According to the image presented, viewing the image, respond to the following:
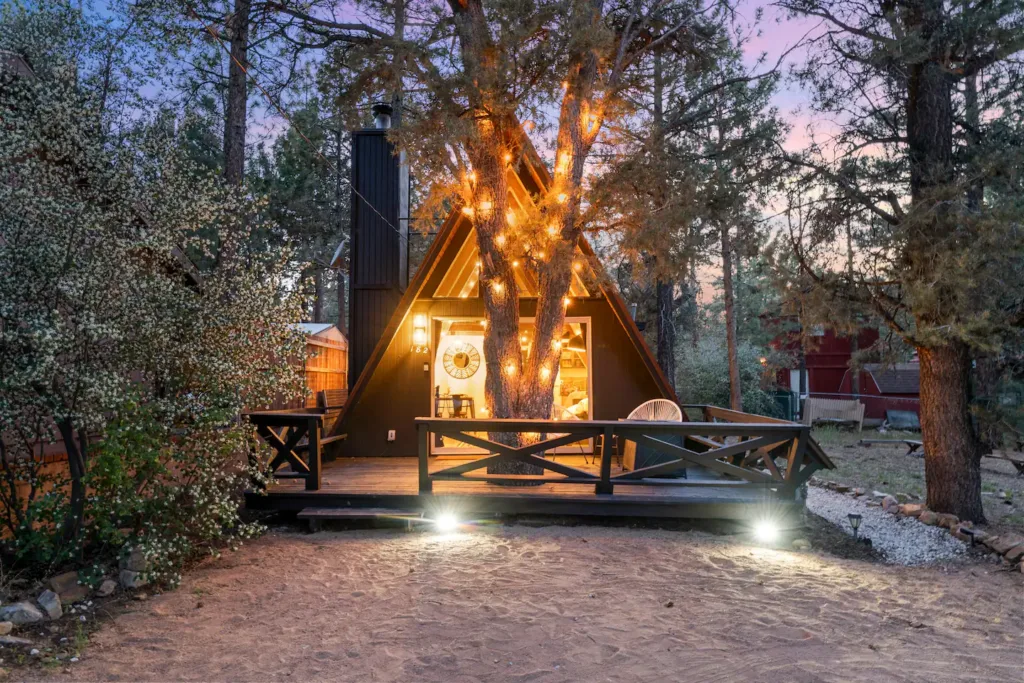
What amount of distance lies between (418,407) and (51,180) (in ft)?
17.2

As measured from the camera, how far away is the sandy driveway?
3.18 meters

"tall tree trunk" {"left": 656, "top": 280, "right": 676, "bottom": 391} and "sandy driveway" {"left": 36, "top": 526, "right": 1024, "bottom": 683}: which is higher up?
"tall tree trunk" {"left": 656, "top": 280, "right": 676, "bottom": 391}

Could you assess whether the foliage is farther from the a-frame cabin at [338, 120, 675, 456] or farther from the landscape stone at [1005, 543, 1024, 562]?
the landscape stone at [1005, 543, 1024, 562]

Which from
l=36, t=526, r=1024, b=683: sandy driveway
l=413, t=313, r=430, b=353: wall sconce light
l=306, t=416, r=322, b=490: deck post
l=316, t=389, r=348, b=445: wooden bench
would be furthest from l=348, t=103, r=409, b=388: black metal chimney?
l=36, t=526, r=1024, b=683: sandy driveway

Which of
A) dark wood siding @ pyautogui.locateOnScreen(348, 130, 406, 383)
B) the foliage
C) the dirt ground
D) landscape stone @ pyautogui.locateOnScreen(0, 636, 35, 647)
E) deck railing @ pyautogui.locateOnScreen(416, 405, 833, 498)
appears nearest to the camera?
landscape stone @ pyautogui.locateOnScreen(0, 636, 35, 647)

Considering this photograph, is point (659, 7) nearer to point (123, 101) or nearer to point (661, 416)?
point (661, 416)

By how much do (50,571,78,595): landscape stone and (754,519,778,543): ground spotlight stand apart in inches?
204

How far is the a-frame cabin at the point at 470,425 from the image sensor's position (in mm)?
5727

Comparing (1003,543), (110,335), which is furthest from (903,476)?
(110,335)

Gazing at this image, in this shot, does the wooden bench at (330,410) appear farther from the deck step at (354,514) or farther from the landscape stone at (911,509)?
the landscape stone at (911,509)

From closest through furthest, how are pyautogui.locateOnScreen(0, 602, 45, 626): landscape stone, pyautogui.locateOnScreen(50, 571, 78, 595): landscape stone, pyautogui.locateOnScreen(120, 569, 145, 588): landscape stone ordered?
pyautogui.locateOnScreen(0, 602, 45, 626): landscape stone → pyautogui.locateOnScreen(50, 571, 78, 595): landscape stone → pyautogui.locateOnScreen(120, 569, 145, 588): landscape stone

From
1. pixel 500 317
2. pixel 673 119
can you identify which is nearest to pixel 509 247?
pixel 500 317

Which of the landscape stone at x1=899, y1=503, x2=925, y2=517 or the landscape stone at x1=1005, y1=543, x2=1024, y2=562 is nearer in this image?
the landscape stone at x1=1005, y1=543, x2=1024, y2=562

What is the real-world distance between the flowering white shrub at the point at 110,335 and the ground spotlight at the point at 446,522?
179cm
